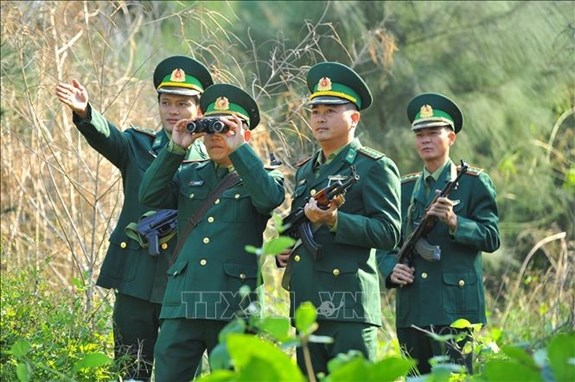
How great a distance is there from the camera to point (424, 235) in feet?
26.1

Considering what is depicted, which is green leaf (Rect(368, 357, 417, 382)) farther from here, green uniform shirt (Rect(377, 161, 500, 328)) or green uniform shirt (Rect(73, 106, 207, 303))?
green uniform shirt (Rect(377, 161, 500, 328))

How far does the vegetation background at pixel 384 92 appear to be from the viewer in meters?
10.5

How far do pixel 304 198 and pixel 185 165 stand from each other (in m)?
0.66

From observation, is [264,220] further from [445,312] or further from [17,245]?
[17,245]

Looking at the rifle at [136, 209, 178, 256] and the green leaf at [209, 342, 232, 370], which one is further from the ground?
the rifle at [136, 209, 178, 256]

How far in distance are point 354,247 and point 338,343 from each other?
1.62 ft

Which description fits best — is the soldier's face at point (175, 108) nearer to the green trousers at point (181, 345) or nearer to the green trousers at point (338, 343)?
the green trousers at point (181, 345)

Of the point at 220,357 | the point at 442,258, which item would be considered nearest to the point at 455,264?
the point at 442,258

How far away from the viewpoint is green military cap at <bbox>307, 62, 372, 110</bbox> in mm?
7172

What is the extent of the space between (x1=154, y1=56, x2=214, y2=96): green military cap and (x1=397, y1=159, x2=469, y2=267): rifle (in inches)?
56.4

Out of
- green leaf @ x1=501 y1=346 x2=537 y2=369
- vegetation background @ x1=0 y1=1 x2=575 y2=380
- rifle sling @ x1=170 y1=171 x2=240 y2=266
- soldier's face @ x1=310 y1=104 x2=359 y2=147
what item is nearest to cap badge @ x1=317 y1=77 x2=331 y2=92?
soldier's face @ x1=310 y1=104 x2=359 y2=147

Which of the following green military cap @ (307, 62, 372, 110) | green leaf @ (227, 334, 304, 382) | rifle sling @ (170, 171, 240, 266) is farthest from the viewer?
green military cap @ (307, 62, 372, 110)

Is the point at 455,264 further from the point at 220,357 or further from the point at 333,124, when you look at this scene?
the point at 220,357

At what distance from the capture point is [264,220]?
23.0ft
